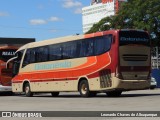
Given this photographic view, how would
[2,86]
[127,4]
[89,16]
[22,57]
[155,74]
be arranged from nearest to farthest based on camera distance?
[22,57], [2,86], [155,74], [127,4], [89,16]

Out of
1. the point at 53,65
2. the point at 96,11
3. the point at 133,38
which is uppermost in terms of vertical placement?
the point at 96,11

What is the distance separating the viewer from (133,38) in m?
24.5

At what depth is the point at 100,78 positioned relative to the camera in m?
24.6

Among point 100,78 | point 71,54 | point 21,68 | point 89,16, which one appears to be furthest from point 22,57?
point 89,16

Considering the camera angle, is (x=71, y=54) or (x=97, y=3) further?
(x=97, y=3)

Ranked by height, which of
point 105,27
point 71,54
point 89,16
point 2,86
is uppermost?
point 89,16

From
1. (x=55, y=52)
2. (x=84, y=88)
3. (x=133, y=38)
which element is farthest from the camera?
(x=55, y=52)

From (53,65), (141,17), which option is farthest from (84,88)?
(141,17)

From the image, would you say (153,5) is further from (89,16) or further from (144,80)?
(89,16)

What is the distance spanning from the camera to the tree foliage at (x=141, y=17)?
4734 cm

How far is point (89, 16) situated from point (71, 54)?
5447 inches

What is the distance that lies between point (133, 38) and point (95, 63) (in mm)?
2380

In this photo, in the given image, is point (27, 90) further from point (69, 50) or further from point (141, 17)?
point (141, 17)

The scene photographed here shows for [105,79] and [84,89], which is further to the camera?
[84,89]
